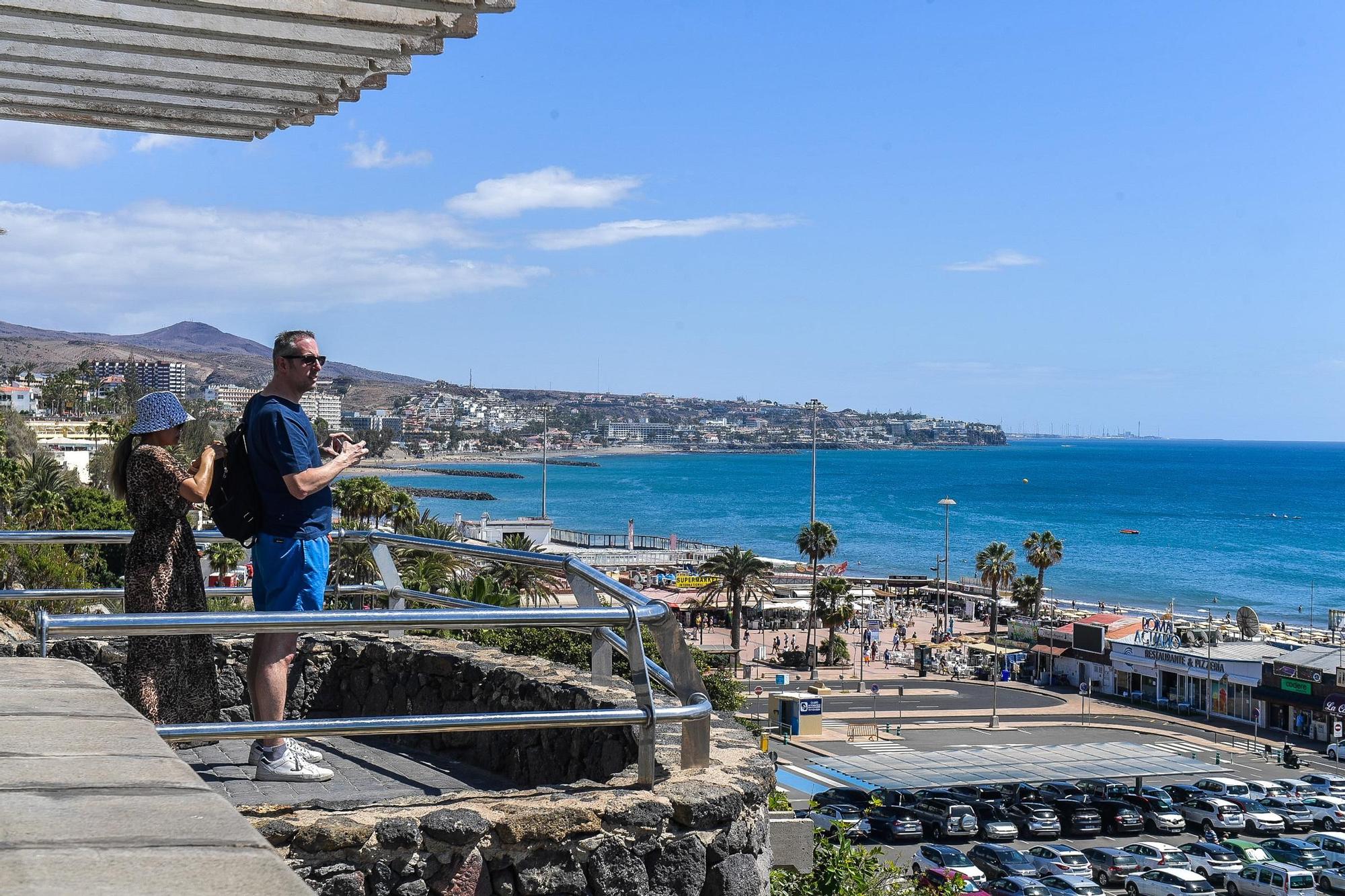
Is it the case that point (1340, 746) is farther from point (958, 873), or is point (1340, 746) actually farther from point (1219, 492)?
point (1219, 492)

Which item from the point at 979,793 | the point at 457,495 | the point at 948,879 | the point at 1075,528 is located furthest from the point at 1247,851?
the point at 457,495

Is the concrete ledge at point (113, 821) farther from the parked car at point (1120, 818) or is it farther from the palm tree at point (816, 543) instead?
the palm tree at point (816, 543)

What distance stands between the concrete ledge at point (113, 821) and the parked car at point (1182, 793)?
36.9 meters

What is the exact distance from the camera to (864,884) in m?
9.87

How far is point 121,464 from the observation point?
3.94 meters

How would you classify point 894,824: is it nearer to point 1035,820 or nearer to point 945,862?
point 945,862

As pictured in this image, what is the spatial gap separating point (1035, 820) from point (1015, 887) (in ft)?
22.8

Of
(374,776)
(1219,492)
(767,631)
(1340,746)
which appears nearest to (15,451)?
(767,631)

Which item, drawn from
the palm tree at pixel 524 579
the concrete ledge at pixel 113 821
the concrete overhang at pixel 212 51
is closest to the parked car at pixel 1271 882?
the palm tree at pixel 524 579

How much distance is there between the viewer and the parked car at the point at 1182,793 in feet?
114

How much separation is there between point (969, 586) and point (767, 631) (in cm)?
2368

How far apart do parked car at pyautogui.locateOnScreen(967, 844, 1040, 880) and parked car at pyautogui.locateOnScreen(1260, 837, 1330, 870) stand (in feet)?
20.3

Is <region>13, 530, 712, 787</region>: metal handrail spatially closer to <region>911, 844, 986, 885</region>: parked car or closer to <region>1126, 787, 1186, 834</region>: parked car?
<region>911, 844, 986, 885</region>: parked car

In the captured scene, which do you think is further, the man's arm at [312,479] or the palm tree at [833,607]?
the palm tree at [833,607]
